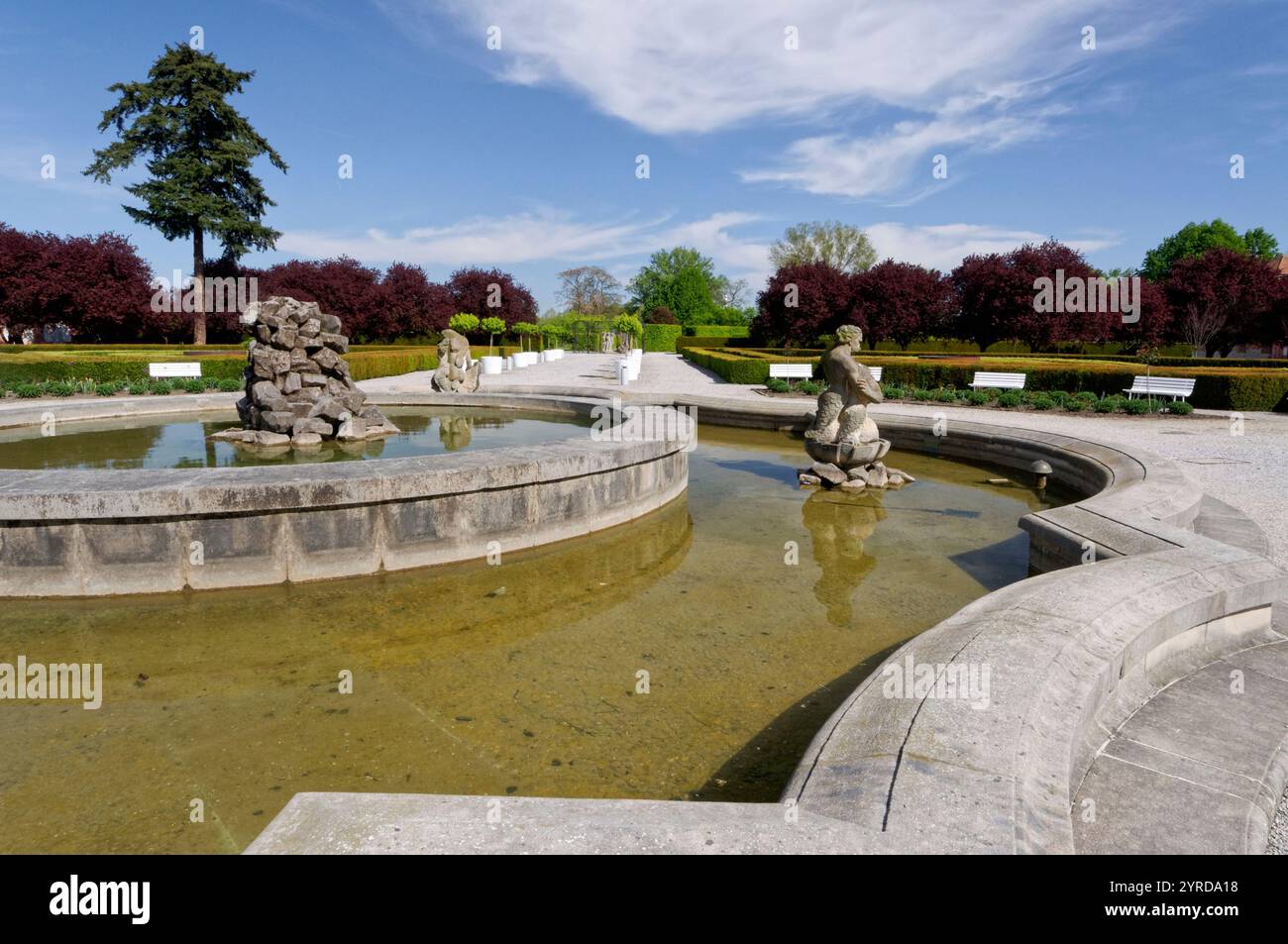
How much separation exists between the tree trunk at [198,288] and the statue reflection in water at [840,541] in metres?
34.6

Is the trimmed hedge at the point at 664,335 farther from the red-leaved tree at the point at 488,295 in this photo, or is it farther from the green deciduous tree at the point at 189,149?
the green deciduous tree at the point at 189,149

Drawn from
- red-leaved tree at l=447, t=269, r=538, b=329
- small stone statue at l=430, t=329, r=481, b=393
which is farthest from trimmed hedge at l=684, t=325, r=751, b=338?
small stone statue at l=430, t=329, r=481, b=393

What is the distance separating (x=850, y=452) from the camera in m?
7.98

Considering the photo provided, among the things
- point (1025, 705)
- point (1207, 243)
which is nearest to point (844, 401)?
point (1025, 705)

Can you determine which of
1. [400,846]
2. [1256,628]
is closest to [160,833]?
[400,846]

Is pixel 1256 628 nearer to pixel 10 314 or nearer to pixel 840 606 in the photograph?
pixel 840 606

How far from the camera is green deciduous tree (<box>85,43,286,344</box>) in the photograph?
31359 millimetres

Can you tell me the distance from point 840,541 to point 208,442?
7.71 m

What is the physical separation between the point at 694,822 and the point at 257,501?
3.73 m

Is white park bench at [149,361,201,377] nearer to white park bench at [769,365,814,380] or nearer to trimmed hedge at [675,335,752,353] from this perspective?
white park bench at [769,365,814,380]

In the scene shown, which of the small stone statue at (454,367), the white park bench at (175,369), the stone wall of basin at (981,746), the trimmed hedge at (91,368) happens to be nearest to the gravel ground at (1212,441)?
the stone wall of basin at (981,746)

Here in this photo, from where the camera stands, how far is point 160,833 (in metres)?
2.39

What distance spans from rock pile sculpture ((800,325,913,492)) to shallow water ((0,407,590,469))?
3.16m

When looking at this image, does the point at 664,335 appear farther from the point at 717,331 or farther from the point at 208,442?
the point at 208,442
